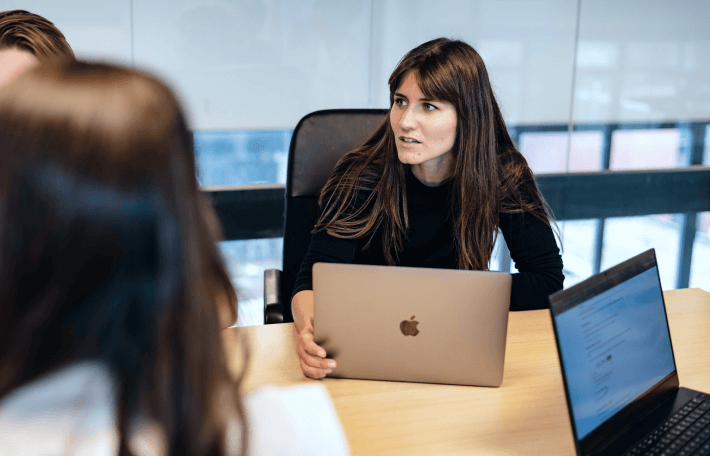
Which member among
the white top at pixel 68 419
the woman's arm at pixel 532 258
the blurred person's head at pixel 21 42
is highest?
the blurred person's head at pixel 21 42

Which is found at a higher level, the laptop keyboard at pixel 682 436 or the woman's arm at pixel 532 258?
the woman's arm at pixel 532 258

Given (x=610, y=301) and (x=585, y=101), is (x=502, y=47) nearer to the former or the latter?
(x=585, y=101)

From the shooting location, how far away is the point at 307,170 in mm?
1767

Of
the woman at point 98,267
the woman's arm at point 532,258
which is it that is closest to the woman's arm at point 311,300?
the woman's arm at point 532,258

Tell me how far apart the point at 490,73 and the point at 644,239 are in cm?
144

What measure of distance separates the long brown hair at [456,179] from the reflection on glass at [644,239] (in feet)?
7.63

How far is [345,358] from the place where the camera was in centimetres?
116

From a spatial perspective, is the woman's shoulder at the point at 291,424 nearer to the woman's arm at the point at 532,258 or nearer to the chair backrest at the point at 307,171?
the woman's arm at the point at 532,258

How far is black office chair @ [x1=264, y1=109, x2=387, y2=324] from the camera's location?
1.76m

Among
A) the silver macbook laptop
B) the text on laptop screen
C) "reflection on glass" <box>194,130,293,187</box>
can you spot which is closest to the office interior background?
"reflection on glass" <box>194,130,293,187</box>

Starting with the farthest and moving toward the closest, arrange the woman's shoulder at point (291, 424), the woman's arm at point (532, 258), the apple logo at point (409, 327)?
the woman's arm at point (532, 258) → the apple logo at point (409, 327) → the woman's shoulder at point (291, 424)

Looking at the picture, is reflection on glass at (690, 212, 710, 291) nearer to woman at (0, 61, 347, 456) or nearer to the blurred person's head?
the blurred person's head

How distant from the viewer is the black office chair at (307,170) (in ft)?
5.78

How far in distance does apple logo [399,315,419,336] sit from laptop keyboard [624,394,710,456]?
372 mm
